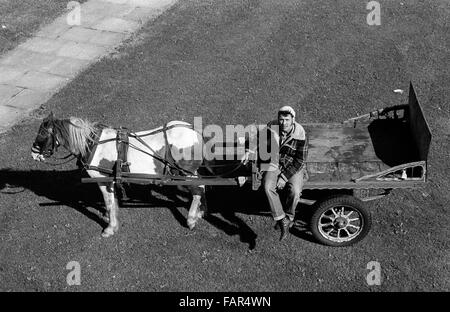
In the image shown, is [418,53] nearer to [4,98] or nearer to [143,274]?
[143,274]

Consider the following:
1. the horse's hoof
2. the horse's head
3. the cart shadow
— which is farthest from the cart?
the horse's hoof

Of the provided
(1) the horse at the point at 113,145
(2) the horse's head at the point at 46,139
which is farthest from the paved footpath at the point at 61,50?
(1) the horse at the point at 113,145

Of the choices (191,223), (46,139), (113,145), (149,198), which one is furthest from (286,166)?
(46,139)

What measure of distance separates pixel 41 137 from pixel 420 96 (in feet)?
29.2

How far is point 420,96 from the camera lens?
492 inches

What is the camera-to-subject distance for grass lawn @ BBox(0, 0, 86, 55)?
15.8 meters

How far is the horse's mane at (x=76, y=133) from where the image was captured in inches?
325

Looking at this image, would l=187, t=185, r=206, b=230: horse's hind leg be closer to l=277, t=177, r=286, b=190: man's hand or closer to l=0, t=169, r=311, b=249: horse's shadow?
l=0, t=169, r=311, b=249: horse's shadow

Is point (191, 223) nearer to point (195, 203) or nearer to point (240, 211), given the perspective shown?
point (195, 203)

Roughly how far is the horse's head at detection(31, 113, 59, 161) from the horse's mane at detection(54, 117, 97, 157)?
9 centimetres

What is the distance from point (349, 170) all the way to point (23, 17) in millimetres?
13171

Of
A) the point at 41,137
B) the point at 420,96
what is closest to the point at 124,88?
the point at 41,137

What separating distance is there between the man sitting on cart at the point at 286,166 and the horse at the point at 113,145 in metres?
1.32

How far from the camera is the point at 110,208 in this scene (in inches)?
356
